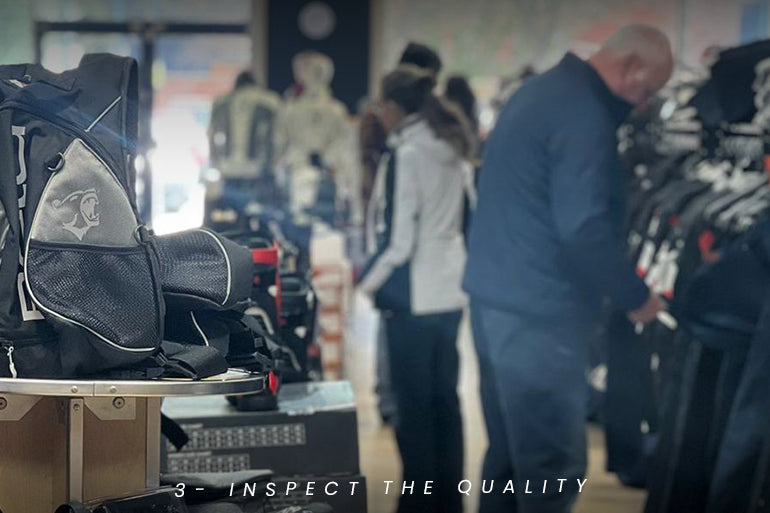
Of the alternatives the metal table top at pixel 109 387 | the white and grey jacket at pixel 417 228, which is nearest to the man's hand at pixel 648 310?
the white and grey jacket at pixel 417 228

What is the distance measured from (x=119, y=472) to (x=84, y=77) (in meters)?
0.57

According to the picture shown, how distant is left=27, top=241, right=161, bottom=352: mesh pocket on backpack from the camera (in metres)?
1.63

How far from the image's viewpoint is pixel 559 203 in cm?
312

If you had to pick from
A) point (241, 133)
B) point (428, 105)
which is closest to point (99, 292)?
point (428, 105)

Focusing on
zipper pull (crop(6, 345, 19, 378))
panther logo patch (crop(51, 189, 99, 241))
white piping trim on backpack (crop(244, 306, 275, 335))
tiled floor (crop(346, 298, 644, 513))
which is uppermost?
panther logo patch (crop(51, 189, 99, 241))

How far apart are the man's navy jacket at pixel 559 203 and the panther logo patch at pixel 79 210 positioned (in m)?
1.65

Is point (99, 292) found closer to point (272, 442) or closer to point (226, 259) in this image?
point (226, 259)

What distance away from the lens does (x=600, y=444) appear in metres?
5.21

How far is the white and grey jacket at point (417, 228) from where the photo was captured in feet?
12.7

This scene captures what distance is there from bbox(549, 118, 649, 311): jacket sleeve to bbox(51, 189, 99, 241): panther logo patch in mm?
1651

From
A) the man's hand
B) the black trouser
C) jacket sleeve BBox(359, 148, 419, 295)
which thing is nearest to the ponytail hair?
jacket sleeve BBox(359, 148, 419, 295)

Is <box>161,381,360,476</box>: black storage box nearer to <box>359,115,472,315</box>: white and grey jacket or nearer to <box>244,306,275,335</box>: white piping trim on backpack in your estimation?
<box>244,306,275,335</box>: white piping trim on backpack

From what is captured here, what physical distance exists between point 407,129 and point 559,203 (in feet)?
2.93

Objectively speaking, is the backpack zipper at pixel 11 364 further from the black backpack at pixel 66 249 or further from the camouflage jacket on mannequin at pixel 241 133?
the camouflage jacket on mannequin at pixel 241 133
